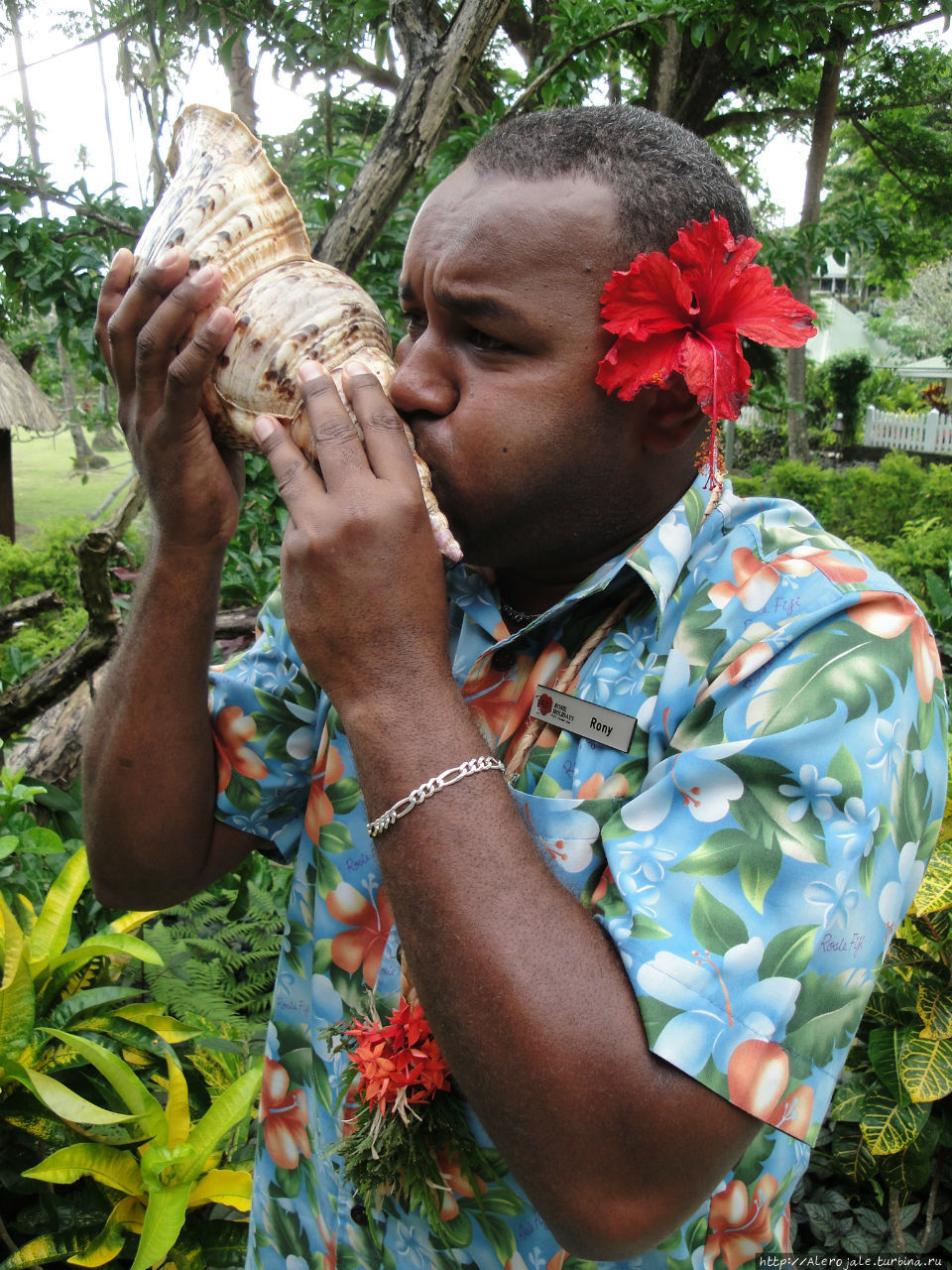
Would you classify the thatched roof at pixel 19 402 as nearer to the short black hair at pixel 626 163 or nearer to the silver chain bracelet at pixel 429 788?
the short black hair at pixel 626 163

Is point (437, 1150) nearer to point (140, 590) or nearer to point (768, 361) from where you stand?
point (140, 590)

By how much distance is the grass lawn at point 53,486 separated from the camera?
2155cm

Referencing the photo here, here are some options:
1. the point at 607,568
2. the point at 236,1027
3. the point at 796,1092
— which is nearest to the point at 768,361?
the point at 236,1027

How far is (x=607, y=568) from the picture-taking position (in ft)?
4.14

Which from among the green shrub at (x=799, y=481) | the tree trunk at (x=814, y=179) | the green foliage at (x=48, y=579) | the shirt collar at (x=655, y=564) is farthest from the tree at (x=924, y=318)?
the shirt collar at (x=655, y=564)

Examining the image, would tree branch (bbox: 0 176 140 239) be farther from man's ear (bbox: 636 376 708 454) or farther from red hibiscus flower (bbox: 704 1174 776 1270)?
red hibiscus flower (bbox: 704 1174 776 1270)

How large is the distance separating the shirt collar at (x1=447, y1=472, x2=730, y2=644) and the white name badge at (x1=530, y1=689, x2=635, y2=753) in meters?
0.11

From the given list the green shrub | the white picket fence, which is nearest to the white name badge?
the green shrub

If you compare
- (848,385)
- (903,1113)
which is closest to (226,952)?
(903,1113)

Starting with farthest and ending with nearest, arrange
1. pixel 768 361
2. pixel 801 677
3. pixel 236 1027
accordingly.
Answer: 1. pixel 768 361
2. pixel 236 1027
3. pixel 801 677

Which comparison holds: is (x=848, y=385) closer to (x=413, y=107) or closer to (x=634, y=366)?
(x=413, y=107)

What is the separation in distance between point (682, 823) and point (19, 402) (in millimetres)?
7355

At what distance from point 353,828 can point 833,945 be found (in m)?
0.71

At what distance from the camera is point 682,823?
0.99 m
